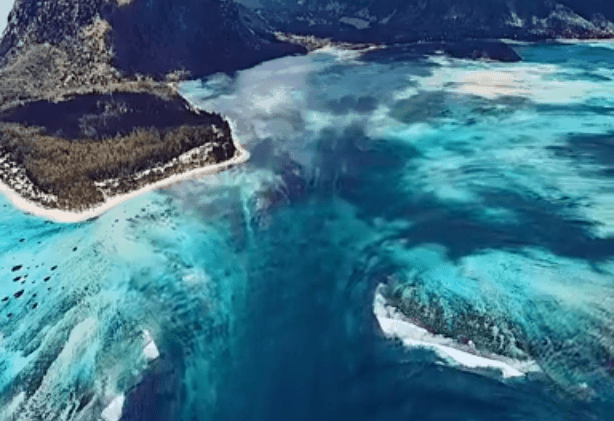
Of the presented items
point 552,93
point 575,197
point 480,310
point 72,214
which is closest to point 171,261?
→ point 72,214

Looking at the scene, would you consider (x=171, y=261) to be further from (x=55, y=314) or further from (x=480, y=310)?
(x=480, y=310)

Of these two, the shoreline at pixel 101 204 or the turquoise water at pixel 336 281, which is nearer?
the turquoise water at pixel 336 281

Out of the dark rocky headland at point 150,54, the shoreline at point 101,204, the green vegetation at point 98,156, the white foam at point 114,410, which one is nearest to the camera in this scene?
the white foam at point 114,410

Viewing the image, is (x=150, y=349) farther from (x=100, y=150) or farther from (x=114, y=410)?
(x=100, y=150)

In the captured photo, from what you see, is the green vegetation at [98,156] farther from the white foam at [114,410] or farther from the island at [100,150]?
the white foam at [114,410]

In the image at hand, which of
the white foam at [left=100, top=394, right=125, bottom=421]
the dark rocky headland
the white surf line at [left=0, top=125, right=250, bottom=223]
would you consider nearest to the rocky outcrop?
the dark rocky headland

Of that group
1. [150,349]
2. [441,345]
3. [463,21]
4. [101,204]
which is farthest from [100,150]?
[463,21]

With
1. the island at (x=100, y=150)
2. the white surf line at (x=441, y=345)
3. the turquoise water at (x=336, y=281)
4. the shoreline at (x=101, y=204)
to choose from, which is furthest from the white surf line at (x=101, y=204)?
the white surf line at (x=441, y=345)

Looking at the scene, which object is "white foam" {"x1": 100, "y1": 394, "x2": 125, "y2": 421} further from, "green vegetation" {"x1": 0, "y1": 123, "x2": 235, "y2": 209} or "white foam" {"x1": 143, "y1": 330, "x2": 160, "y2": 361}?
"green vegetation" {"x1": 0, "y1": 123, "x2": 235, "y2": 209}
